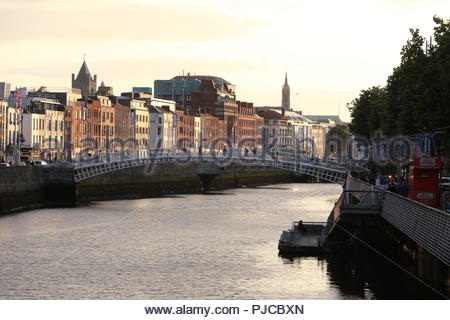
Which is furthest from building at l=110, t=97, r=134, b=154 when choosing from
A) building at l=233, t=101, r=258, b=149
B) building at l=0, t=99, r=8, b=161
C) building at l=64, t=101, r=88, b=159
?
building at l=233, t=101, r=258, b=149

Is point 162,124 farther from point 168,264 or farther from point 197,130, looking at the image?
point 168,264

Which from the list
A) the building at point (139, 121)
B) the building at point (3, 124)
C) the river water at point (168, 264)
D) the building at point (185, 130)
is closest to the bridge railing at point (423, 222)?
the river water at point (168, 264)

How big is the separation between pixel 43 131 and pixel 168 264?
57.8 m

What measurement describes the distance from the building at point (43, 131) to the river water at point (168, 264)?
1451 inches

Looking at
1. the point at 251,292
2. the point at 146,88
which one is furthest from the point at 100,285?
the point at 146,88

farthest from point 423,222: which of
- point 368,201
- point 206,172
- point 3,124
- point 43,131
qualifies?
point 43,131

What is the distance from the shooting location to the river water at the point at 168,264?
2112 cm

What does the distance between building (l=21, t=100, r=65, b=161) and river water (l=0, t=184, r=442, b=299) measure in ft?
121

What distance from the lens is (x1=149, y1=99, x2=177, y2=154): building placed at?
368 ft

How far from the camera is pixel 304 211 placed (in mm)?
48906

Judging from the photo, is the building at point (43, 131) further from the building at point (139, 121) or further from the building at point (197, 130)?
the building at point (197, 130)

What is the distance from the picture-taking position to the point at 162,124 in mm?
113688

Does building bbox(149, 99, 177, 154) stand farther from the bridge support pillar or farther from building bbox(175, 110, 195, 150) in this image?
the bridge support pillar
